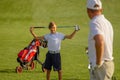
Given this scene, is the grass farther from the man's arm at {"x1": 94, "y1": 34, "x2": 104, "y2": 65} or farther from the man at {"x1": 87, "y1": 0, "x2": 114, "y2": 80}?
the man's arm at {"x1": 94, "y1": 34, "x2": 104, "y2": 65}

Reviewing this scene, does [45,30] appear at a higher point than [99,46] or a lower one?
lower

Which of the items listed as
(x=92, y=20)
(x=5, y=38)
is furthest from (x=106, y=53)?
(x=5, y=38)

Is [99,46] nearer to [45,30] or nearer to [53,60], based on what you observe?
[53,60]

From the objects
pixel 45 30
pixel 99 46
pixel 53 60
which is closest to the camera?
pixel 99 46

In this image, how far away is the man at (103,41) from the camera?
21.1ft

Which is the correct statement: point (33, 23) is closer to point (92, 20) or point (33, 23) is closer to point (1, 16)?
point (1, 16)

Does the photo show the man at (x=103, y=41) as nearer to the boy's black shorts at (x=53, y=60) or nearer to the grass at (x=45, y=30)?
the boy's black shorts at (x=53, y=60)

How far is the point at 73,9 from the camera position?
112 feet

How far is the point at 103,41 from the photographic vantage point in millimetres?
6344

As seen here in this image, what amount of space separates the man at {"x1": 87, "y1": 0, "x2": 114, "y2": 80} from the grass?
598 cm

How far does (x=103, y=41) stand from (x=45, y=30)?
20152 mm

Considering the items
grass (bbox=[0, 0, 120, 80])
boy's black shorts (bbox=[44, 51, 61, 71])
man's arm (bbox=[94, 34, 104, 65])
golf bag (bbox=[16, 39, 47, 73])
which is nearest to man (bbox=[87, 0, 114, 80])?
man's arm (bbox=[94, 34, 104, 65])

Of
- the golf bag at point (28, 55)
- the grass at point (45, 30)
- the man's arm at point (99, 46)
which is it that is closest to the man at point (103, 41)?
the man's arm at point (99, 46)

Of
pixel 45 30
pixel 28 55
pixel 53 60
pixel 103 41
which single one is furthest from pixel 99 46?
pixel 45 30
